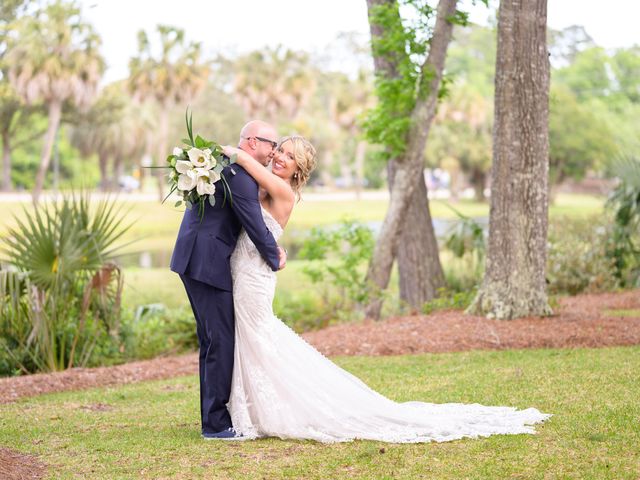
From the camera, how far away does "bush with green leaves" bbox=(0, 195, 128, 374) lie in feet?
34.4

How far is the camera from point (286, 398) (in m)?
6.37

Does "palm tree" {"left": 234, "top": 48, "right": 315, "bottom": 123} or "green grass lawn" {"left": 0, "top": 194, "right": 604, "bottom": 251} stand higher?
"palm tree" {"left": 234, "top": 48, "right": 315, "bottom": 123}

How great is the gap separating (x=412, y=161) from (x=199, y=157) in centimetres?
805

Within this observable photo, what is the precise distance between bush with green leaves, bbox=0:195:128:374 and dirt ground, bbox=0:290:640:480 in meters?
0.81

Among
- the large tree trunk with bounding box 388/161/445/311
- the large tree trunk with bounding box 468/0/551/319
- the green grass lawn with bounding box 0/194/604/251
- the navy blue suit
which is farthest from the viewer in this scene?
the green grass lawn with bounding box 0/194/604/251

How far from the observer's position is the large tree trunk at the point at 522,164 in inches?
433

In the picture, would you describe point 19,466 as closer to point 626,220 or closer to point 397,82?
point 397,82

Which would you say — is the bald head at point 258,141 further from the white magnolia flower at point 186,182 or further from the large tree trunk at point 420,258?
the large tree trunk at point 420,258

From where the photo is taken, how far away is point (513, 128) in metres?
11.0

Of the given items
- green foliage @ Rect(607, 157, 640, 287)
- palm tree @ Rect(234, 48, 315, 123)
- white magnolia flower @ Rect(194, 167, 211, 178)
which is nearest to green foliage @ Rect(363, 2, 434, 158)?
green foliage @ Rect(607, 157, 640, 287)

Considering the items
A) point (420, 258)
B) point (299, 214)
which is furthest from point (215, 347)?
point (299, 214)

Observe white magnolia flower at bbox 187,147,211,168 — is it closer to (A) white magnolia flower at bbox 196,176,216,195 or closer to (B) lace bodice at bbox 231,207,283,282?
(A) white magnolia flower at bbox 196,176,216,195

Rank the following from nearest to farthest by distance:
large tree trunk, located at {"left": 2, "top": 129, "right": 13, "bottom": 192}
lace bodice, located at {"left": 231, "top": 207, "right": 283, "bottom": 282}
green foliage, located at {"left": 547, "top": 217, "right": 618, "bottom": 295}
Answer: lace bodice, located at {"left": 231, "top": 207, "right": 283, "bottom": 282} < green foliage, located at {"left": 547, "top": 217, "right": 618, "bottom": 295} < large tree trunk, located at {"left": 2, "top": 129, "right": 13, "bottom": 192}

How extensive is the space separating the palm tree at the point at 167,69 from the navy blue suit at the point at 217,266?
49.4 m
